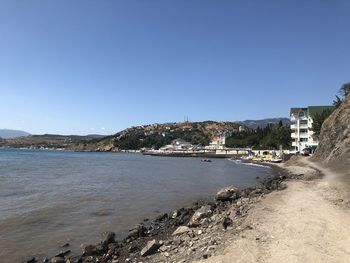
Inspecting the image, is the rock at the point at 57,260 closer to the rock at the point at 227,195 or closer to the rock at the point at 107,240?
the rock at the point at 107,240

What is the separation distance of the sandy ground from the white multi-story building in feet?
321

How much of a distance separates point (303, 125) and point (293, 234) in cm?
11122

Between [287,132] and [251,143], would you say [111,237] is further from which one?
[251,143]

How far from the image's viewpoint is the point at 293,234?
548 inches

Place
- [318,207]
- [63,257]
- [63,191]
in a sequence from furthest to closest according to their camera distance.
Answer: [63,191] → [318,207] → [63,257]

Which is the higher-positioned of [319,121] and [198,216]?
[319,121]

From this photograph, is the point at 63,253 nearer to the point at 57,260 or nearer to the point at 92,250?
the point at 57,260

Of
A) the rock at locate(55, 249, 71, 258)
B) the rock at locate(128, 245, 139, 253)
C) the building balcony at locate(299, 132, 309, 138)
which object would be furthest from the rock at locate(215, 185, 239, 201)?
the building balcony at locate(299, 132, 309, 138)

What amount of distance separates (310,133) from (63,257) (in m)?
106

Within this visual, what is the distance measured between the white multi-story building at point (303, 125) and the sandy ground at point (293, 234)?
9776 centimetres

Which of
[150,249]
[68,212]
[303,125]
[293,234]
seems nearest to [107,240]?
[150,249]

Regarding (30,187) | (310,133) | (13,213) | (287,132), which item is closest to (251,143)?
(287,132)

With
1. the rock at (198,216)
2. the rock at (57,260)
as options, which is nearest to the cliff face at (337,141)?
the rock at (198,216)

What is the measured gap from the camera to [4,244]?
711 inches
